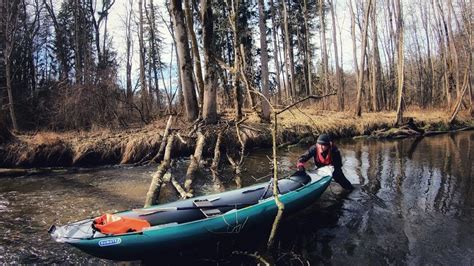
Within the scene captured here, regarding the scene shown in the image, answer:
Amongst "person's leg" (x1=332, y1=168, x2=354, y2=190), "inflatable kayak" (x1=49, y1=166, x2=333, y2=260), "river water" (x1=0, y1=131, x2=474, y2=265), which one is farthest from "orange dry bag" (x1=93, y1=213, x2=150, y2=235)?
"person's leg" (x1=332, y1=168, x2=354, y2=190)

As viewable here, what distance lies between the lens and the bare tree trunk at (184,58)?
13.8 meters

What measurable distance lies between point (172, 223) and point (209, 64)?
9.11 metres

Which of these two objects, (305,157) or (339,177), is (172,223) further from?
(339,177)

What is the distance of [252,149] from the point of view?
47.0 feet

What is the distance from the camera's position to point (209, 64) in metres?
13.3

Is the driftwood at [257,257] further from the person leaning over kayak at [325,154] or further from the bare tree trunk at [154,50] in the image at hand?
the bare tree trunk at [154,50]

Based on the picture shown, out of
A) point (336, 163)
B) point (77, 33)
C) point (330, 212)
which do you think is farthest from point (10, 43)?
point (330, 212)

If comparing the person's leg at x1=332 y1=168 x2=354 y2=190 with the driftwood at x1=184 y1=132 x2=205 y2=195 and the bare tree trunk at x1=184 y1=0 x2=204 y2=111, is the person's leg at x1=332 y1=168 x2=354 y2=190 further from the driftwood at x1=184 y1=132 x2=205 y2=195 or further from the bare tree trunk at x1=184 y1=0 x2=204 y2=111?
the bare tree trunk at x1=184 y1=0 x2=204 y2=111

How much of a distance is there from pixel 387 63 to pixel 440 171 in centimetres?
2751

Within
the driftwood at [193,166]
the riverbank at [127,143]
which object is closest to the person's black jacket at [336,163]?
the driftwood at [193,166]

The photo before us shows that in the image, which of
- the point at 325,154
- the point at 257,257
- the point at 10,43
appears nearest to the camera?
the point at 257,257

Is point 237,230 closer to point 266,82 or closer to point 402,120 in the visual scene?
point 266,82

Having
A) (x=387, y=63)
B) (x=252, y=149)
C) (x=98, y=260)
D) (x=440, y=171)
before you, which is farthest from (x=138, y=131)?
(x=387, y=63)

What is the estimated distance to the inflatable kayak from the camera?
178 inches
